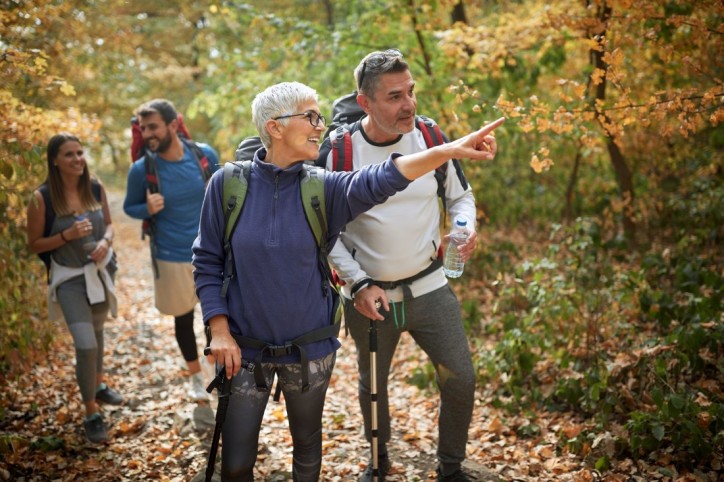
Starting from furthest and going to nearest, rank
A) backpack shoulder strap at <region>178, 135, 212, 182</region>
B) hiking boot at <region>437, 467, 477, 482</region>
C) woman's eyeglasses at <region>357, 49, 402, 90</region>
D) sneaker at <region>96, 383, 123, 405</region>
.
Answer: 1. sneaker at <region>96, 383, 123, 405</region>
2. backpack shoulder strap at <region>178, 135, 212, 182</region>
3. hiking boot at <region>437, 467, 477, 482</region>
4. woman's eyeglasses at <region>357, 49, 402, 90</region>

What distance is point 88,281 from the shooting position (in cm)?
476

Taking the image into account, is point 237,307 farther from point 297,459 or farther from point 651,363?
point 651,363

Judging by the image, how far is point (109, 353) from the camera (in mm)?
7262

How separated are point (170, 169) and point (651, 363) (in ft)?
12.8

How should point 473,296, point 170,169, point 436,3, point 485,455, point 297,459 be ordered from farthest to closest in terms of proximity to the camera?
point 473,296, point 436,3, point 170,169, point 485,455, point 297,459

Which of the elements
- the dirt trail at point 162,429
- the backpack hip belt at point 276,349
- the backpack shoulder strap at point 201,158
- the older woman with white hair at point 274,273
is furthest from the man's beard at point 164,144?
the backpack hip belt at point 276,349

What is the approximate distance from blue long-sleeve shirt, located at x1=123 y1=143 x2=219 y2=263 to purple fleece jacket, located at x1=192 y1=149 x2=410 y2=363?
220 centimetres

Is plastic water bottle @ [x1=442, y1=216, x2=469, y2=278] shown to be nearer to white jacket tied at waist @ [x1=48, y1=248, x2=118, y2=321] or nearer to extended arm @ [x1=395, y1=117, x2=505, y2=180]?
extended arm @ [x1=395, y1=117, x2=505, y2=180]

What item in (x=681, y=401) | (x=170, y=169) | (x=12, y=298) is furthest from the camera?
(x=12, y=298)

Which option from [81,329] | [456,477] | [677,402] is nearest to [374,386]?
[456,477]

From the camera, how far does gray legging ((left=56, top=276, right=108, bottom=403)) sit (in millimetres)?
4676

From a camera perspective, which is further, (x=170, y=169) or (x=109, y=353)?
(x=109, y=353)

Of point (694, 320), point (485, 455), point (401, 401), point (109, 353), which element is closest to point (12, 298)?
point (109, 353)

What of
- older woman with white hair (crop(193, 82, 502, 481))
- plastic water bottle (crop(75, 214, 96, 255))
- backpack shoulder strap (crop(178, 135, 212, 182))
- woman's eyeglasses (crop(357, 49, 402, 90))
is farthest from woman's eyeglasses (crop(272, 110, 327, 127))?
plastic water bottle (crop(75, 214, 96, 255))
